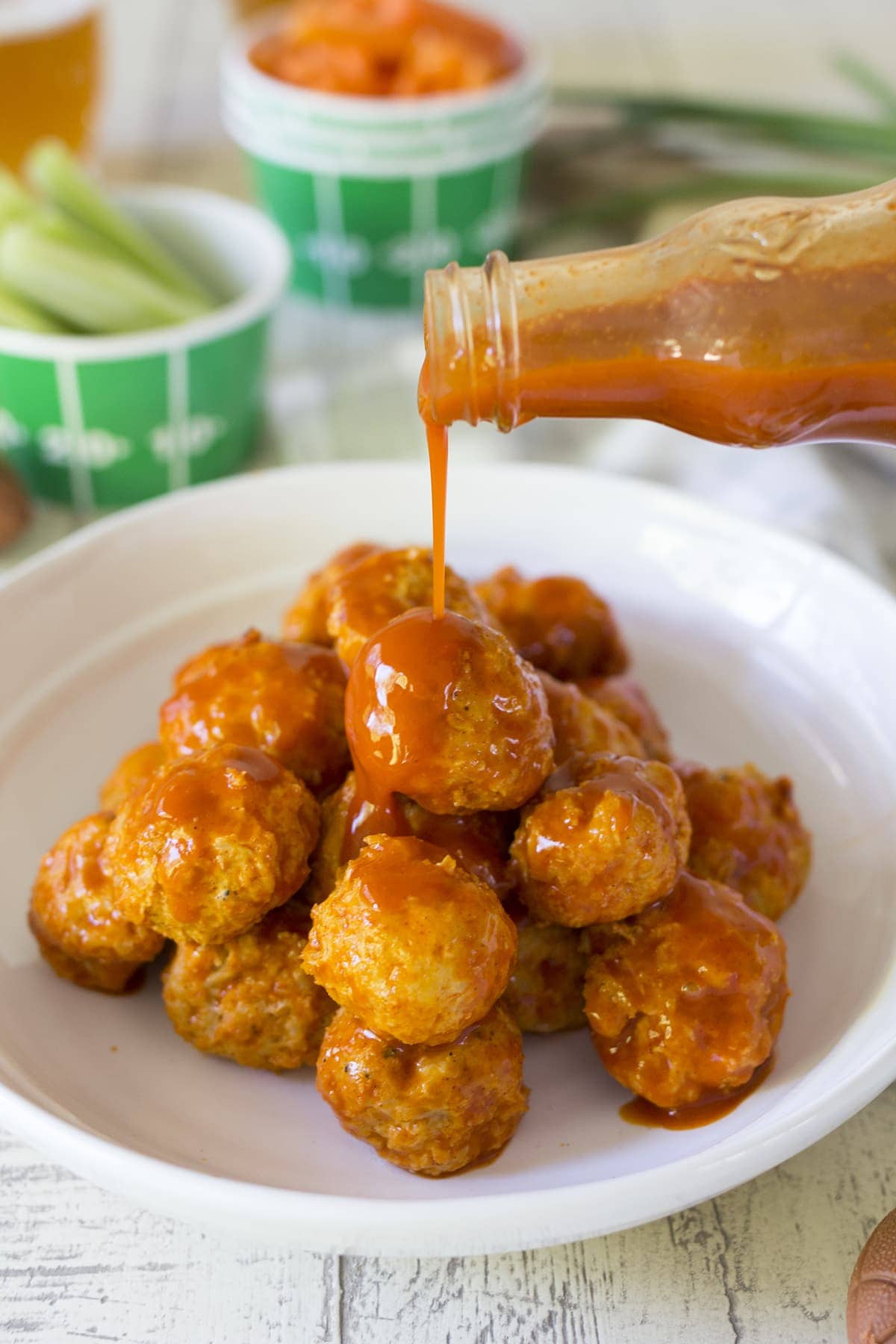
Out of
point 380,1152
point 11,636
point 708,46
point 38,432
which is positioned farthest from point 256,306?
point 708,46

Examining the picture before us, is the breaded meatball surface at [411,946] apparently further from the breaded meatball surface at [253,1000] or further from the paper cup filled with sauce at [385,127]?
the paper cup filled with sauce at [385,127]

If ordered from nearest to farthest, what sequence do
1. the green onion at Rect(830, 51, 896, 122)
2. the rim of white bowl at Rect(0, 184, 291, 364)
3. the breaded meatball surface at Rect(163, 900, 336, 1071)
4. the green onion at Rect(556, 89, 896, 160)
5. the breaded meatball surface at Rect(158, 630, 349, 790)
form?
1. the breaded meatball surface at Rect(163, 900, 336, 1071)
2. the breaded meatball surface at Rect(158, 630, 349, 790)
3. the rim of white bowl at Rect(0, 184, 291, 364)
4. the green onion at Rect(556, 89, 896, 160)
5. the green onion at Rect(830, 51, 896, 122)

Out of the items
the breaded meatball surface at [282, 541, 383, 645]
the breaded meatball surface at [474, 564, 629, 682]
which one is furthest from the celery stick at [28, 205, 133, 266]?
the breaded meatball surface at [474, 564, 629, 682]

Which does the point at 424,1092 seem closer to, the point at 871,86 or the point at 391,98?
the point at 391,98

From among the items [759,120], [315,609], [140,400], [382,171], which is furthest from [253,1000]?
[759,120]

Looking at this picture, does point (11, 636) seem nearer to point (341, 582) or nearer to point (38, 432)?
point (341, 582)

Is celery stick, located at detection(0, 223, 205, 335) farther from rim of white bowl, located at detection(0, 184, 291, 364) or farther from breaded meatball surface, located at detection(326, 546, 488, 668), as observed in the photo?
breaded meatball surface, located at detection(326, 546, 488, 668)
